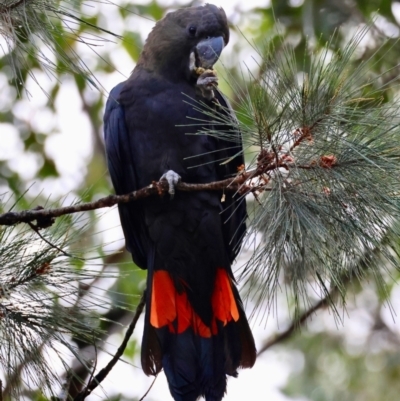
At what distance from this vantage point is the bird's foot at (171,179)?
6.98 ft

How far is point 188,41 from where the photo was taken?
Answer: 2475 millimetres

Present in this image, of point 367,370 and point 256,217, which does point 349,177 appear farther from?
point 367,370

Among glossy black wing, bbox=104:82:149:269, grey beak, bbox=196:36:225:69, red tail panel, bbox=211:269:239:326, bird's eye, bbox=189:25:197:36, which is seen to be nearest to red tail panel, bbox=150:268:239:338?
red tail panel, bbox=211:269:239:326

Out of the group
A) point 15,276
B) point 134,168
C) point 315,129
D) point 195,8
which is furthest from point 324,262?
point 195,8

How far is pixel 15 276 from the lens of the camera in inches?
75.6

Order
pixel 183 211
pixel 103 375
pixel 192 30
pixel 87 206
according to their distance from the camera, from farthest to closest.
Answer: pixel 192 30 → pixel 183 211 → pixel 103 375 → pixel 87 206

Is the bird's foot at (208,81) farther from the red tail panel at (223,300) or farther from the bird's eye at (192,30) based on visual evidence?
the red tail panel at (223,300)

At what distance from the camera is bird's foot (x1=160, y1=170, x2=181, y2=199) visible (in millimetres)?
2129

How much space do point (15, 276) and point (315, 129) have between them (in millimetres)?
847

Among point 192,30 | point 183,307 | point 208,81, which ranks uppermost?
point 192,30

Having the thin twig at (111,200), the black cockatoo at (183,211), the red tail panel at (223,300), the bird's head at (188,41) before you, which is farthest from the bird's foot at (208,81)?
the red tail panel at (223,300)

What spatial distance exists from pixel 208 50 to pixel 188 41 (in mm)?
105

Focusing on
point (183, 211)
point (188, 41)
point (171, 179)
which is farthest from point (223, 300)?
point (188, 41)

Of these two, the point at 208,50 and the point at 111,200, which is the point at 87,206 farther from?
the point at 208,50
